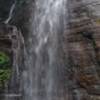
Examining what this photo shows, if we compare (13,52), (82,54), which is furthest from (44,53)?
(13,52)

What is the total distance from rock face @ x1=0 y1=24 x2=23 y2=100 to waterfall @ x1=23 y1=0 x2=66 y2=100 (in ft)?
1.08

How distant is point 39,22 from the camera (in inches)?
358

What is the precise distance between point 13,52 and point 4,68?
25.9 inches

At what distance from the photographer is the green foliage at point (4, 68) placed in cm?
930

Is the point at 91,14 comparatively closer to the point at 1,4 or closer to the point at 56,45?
the point at 56,45

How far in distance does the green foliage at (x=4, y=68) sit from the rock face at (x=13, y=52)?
0.10 metres

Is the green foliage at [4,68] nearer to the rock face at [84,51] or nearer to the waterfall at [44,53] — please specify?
the waterfall at [44,53]

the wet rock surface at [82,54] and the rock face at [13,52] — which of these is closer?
the wet rock surface at [82,54]

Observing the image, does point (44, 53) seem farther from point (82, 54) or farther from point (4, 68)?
point (4, 68)

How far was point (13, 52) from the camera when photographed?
9.99 meters

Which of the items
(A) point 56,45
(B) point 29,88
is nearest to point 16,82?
→ (B) point 29,88

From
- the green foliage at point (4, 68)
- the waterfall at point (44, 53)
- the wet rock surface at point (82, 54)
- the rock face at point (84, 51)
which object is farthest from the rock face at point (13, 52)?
the rock face at point (84, 51)

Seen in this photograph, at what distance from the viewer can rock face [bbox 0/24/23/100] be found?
365 inches

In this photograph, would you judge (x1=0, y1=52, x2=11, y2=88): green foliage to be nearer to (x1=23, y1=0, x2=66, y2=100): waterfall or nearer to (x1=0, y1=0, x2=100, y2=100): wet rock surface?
(x1=23, y1=0, x2=66, y2=100): waterfall
